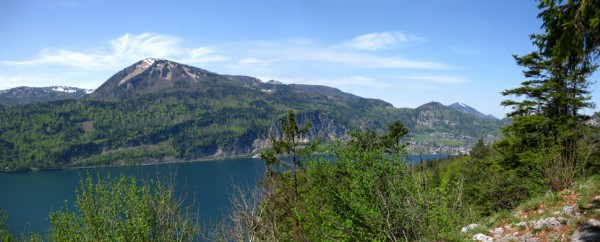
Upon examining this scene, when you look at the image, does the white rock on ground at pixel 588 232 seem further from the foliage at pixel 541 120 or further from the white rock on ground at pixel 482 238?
the foliage at pixel 541 120

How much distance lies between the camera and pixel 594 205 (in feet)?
37.7

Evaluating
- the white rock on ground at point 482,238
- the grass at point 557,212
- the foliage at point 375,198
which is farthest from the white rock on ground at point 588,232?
the foliage at point 375,198

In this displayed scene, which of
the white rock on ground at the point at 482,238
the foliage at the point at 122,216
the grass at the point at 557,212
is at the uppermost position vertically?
the grass at the point at 557,212

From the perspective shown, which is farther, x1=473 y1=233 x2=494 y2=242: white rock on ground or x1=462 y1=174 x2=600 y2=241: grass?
x1=473 y1=233 x2=494 y2=242: white rock on ground

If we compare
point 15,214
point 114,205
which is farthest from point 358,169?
point 15,214

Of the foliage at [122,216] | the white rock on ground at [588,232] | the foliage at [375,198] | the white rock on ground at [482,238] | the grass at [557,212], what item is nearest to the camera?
the white rock on ground at [588,232]

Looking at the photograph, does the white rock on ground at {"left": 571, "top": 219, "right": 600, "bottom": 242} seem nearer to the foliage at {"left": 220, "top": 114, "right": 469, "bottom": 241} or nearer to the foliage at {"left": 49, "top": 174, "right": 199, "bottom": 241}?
the foliage at {"left": 220, "top": 114, "right": 469, "bottom": 241}

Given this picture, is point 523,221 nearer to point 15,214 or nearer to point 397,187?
point 397,187

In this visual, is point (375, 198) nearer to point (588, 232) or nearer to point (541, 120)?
point (588, 232)

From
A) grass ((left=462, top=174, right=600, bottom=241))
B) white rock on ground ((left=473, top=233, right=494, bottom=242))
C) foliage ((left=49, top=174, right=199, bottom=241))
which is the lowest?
foliage ((left=49, top=174, right=199, bottom=241))

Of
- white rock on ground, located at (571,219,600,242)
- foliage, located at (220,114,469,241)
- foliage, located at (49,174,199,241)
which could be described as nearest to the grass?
white rock on ground, located at (571,219,600,242)

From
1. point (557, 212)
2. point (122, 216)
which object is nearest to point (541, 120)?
point (557, 212)

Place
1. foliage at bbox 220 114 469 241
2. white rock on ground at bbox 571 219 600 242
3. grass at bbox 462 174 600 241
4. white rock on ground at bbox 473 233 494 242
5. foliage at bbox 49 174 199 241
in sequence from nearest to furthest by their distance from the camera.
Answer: white rock on ground at bbox 571 219 600 242, grass at bbox 462 174 600 241, white rock on ground at bbox 473 233 494 242, foliage at bbox 220 114 469 241, foliage at bbox 49 174 199 241

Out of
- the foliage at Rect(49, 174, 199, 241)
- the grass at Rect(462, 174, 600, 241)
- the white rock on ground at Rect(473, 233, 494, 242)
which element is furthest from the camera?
the foliage at Rect(49, 174, 199, 241)
